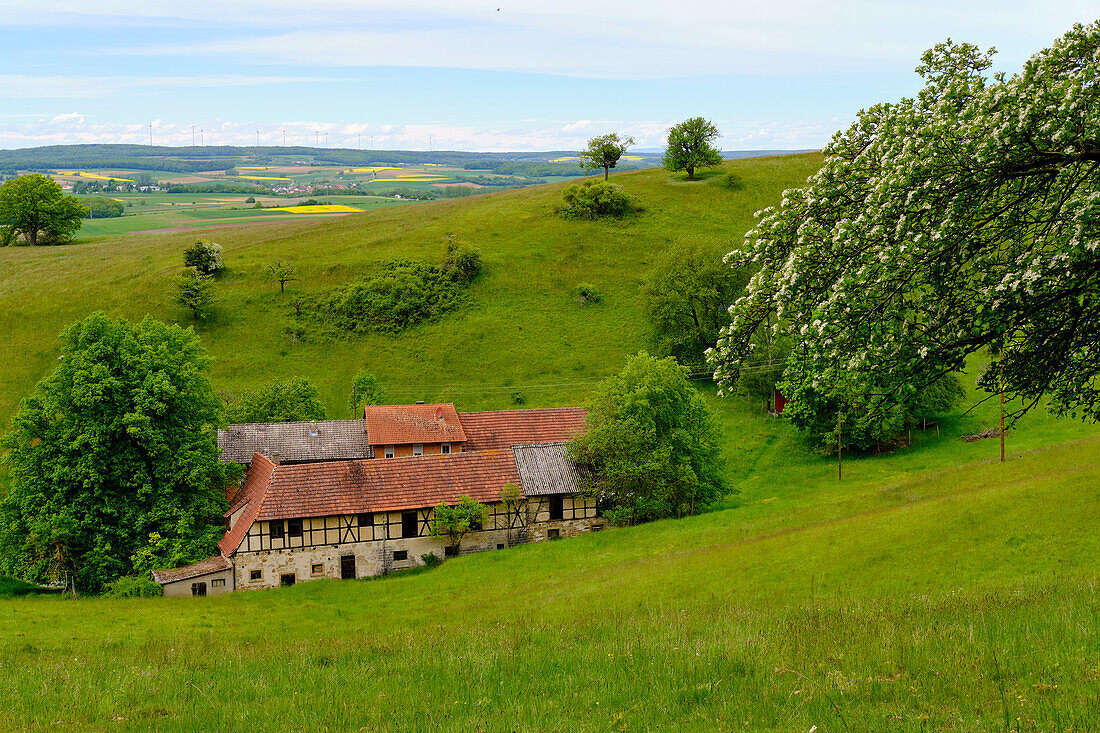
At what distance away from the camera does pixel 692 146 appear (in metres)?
116

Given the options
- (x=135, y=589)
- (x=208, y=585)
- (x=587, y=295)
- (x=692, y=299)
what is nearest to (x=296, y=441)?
(x=208, y=585)

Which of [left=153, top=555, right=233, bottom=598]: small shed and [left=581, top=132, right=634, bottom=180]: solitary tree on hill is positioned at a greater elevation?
[left=581, top=132, right=634, bottom=180]: solitary tree on hill

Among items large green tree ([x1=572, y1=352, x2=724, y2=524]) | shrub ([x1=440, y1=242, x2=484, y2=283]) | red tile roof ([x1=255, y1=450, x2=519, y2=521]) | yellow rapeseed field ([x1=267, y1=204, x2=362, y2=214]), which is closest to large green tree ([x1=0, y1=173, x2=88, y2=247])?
shrub ([x1=440, y1=242, x2=484, y2=283])

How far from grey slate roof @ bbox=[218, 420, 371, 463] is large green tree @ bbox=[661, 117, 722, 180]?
251ft

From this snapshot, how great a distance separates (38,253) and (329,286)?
45.1 meters

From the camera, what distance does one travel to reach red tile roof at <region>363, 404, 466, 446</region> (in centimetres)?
5532

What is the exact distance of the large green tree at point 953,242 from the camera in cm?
1117

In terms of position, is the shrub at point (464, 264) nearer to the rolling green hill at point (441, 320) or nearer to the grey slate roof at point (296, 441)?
the rolling green hill at point (441, 320)

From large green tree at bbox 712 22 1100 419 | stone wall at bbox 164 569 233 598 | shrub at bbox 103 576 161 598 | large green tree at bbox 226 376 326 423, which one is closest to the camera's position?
large green tree at bbox 712 22 1100 419

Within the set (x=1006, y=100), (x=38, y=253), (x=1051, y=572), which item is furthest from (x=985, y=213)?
(x=38, y=253)

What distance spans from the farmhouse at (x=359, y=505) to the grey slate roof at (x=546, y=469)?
0.07 m

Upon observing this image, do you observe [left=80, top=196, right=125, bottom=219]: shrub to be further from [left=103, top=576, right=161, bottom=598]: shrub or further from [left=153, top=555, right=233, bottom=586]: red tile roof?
[left=103, top=576, right=161, bottom=598]: shrub

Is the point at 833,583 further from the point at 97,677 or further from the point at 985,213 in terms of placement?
the point at 97,677

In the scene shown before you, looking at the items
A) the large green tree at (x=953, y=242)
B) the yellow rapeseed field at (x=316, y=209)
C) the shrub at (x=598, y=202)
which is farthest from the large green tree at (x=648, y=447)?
the yellow rapeseed field at (x=316, y=209)
